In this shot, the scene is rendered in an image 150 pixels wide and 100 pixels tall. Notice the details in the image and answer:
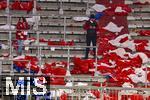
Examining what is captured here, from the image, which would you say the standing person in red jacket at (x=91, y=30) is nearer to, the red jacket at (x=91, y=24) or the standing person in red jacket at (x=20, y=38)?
the red jacket at (x=91, y=24)

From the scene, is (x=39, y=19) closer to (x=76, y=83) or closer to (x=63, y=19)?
(x=63, y=19)

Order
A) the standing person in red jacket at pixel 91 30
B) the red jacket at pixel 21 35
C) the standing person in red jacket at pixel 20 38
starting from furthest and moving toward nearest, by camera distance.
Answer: the standing person in red jacket at pixel 91 30 < the red jacket at pixel 21 35 < the standing person in red jacket at pixel 20 38

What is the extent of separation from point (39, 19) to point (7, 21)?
101 centimetres

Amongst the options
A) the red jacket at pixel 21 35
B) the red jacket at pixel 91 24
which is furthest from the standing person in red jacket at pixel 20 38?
the red jacket at pixel 91 24

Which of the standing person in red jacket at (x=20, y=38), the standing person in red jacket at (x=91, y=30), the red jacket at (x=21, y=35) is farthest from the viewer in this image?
the standing person in red jacket at (x=91, y=30)

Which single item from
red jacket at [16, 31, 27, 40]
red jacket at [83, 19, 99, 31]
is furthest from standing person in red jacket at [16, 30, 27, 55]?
red jacket at [83, 19, 99, 31]

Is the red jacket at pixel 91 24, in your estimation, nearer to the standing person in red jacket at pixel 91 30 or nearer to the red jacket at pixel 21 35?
the standing person in red jacket at pixel 91 30

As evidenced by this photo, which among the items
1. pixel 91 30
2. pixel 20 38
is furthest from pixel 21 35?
pixel 91 30

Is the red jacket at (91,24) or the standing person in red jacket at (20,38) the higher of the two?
the red jacket at (91,24)

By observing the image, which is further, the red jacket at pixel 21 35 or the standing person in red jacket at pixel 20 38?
the red jacket at pixel 21 35

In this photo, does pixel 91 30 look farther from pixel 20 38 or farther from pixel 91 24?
pixel 20 38

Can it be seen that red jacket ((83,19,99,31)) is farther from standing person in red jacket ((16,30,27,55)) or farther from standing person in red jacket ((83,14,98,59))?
standing person in red jacket ((16,30,27,55))

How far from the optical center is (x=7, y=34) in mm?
18500

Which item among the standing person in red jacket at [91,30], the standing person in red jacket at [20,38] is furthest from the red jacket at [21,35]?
the standing person in red jacket at [91,30]
